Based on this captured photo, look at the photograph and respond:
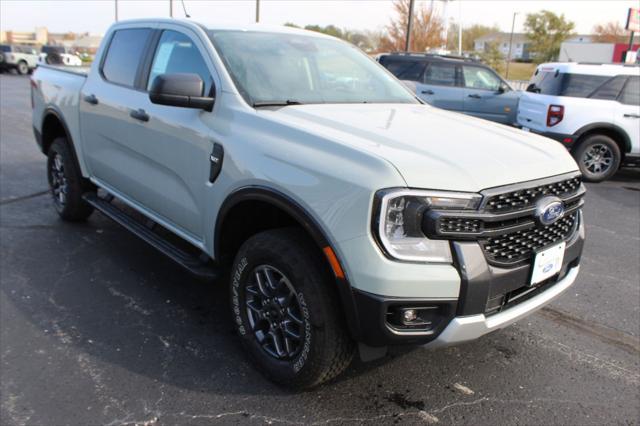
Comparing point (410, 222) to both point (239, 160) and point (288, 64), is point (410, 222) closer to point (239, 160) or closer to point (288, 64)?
point (239, 160)

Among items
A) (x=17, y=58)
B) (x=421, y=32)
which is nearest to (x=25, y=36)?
(x=17, y=58)

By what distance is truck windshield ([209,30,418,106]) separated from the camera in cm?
332

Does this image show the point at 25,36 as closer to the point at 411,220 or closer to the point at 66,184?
the point at 66,184

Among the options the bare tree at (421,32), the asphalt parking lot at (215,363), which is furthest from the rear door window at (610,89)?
the bare tree at (421,32)

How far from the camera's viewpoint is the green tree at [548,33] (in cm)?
5950

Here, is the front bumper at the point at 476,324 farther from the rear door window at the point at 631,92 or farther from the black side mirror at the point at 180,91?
the rear door window at the point at 631,92

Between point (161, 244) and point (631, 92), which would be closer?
point (161, 244)

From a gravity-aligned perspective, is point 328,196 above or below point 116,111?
below

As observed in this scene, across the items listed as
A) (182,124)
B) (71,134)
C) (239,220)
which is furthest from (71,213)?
(239,220)

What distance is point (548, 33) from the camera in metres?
60.7

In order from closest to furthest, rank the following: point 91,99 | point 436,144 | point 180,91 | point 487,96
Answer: point 436,144, point 180,91, point 91,99, point 487,96

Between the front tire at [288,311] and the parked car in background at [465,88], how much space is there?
9.42 m

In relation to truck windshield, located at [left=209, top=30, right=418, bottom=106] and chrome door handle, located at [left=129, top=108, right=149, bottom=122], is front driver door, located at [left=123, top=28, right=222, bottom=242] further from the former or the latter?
truck windshield, located at [left=209, top=30, right=418, bottom=106]

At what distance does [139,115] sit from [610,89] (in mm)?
7609
